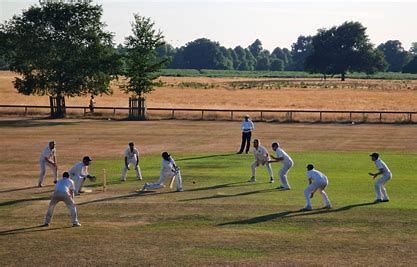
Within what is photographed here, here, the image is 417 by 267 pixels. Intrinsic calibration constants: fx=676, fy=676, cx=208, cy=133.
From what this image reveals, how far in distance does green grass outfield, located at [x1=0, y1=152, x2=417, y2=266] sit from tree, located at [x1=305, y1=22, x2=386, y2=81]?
125880 millimetres

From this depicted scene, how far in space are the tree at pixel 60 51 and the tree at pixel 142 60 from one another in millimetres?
1509

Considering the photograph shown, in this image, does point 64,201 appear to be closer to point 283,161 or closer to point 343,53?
point 283,161

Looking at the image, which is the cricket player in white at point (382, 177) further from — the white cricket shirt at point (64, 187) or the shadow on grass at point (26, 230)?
the shadow on grass at point (26, 230)

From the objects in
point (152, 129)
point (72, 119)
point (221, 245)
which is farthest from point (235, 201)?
point (72, 119)

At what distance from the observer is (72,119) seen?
54.7 meters

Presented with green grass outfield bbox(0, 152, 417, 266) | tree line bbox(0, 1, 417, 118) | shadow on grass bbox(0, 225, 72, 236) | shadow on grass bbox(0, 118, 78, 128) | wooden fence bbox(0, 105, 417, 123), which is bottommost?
shadow on grass bbox(0, 225, 72, 236)

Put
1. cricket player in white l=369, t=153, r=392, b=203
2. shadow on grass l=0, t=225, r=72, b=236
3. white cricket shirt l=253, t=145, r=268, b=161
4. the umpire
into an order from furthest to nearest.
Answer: the umpire
white cricket shirt l=253, t=145, r=268, b=161
cricket player in white l=369, t=153, r=392, b=203
shadow on grass l=0, t=225, r=72, b=236

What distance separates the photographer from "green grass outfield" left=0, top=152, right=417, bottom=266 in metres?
15.0

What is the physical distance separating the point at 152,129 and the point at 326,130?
11.9m

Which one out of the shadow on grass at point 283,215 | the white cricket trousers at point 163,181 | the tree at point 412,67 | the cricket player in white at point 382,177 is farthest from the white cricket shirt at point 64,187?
the tree at point 412,67

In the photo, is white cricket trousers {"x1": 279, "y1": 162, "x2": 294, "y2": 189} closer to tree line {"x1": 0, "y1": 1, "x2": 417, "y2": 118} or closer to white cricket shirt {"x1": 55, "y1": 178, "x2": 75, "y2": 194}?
white cricket shirt {"x1": 55, "y1": 178, "x2": 75, "y2": 194}

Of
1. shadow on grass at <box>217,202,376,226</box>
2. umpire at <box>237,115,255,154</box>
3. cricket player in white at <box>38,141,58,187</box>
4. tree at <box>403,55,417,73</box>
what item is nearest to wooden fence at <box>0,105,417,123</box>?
umpire at <box>237,115,255,154</box>

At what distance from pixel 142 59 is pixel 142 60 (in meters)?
0.09

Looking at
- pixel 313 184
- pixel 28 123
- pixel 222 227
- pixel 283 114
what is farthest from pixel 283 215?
pixel 283 114
